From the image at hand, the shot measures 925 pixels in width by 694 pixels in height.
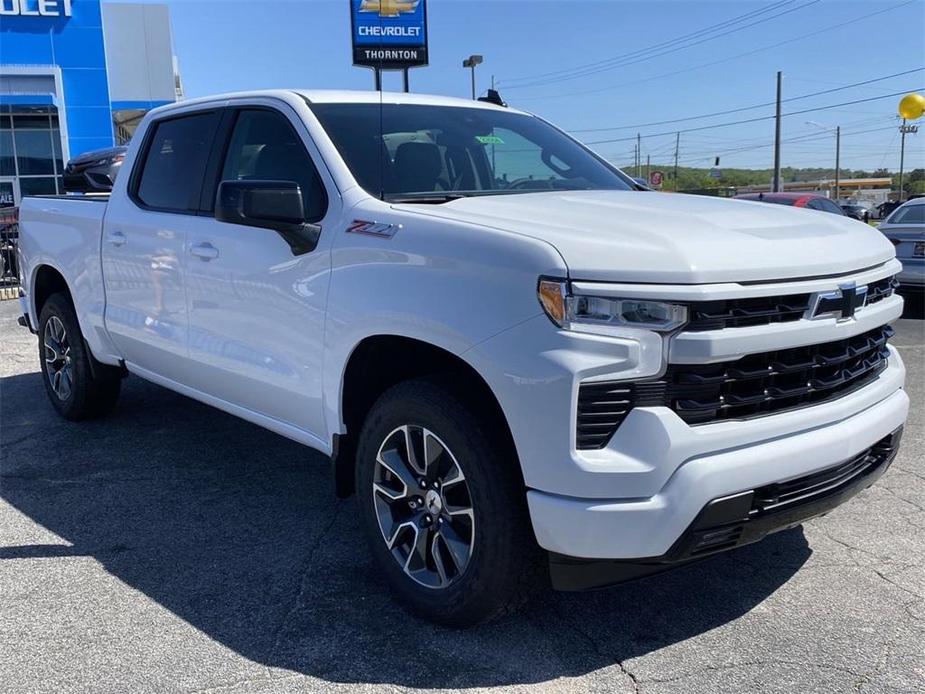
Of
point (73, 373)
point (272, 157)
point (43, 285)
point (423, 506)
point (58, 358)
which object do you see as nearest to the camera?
point (423, 506)

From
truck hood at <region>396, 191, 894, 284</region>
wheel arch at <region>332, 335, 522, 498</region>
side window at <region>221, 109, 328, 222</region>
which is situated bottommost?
wheel arch at <region>332, 335, 522, 498</region>

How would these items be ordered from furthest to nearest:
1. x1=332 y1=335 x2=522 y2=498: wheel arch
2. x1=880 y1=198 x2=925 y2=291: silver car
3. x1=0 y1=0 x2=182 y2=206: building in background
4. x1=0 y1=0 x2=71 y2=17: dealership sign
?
x1=0 y1=0 x2=182 y2=206: building in background → x1=0 y1=0 x2=71 y2=17: dealership sign → x1=880 y1=198 x2=925 y2=291: silver car → x1=332 y1=335 x2=522 y2=498: wheel arch

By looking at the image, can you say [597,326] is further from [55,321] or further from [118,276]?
[55,321]

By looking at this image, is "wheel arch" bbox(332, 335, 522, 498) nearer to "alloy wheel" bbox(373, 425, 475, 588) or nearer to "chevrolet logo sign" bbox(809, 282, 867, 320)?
"alloy wheel" bbox(373, 425, 475, 588)

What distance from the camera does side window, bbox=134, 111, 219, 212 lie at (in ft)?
14.7

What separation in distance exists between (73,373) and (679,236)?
4.49m

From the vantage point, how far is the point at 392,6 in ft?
84.6

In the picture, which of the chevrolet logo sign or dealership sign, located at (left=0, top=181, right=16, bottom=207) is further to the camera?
dealership sign, located at (left=0, top=181, right=16, bottom=207)

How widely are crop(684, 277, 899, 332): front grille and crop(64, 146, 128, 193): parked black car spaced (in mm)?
8288

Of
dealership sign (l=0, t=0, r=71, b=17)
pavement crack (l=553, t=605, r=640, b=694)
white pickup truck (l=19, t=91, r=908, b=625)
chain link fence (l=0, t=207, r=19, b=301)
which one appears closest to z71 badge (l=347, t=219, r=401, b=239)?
white pickup truck (l=19, t=91, r=908, b=625)

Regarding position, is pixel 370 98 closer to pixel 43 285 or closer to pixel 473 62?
pixel 43 285

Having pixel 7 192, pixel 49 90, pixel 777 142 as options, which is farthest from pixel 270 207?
pixel 777 142

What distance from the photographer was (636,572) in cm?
274

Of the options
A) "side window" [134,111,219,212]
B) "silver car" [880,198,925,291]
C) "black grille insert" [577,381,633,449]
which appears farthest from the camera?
"silver car" [880,198,925,291]
